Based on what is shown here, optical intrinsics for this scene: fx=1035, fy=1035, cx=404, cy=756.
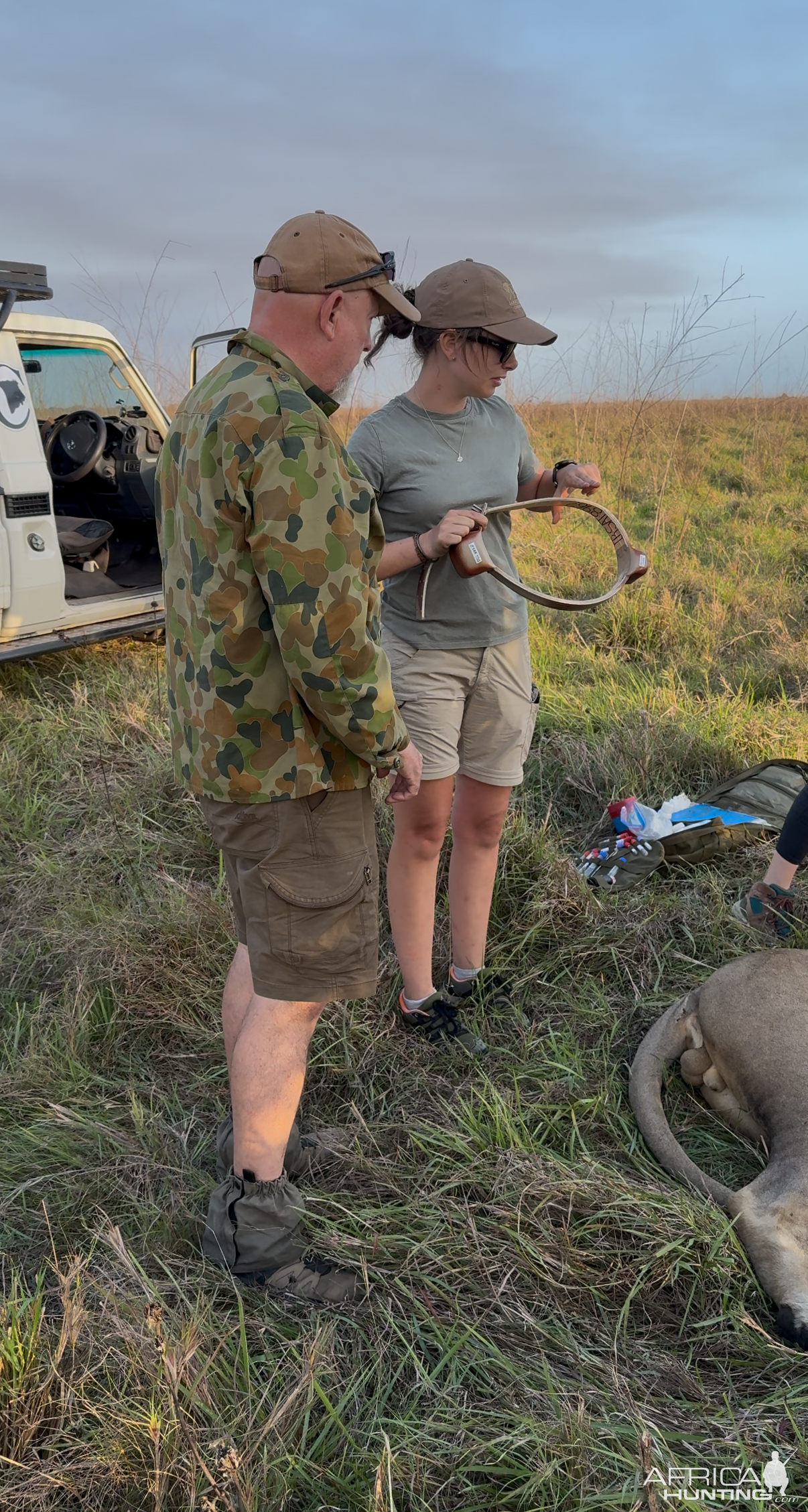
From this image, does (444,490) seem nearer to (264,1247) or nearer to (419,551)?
(419,551)

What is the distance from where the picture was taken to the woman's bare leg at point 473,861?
9.50ft

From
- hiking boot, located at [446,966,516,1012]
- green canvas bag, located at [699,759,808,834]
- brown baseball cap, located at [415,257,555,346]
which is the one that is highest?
brown baseball cap, located at [415,257,555,346]

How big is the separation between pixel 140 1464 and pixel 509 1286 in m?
0.77

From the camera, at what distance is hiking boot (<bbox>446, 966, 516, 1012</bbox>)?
3.07 meters

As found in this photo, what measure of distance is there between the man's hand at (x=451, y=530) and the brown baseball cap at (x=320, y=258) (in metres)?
0.61

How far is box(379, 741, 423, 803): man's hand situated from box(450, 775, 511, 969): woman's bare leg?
73 centimetres

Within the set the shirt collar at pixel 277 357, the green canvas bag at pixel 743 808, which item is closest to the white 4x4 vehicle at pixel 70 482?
the green canvas bag at pixel 743 808

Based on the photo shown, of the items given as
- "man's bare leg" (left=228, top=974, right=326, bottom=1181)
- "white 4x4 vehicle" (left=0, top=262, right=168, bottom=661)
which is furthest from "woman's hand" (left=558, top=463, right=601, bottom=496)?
"white 4x4 vehicle" (left=0, top=262, right=168, bottom=661)

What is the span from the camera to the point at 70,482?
6254mm

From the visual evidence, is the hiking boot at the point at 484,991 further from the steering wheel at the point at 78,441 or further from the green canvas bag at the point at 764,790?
the steering wheel at the point at 78,441

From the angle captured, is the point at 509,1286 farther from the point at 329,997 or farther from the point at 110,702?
the point at 110,702

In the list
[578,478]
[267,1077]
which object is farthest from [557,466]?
[267,1077]

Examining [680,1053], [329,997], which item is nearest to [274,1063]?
[329,997]

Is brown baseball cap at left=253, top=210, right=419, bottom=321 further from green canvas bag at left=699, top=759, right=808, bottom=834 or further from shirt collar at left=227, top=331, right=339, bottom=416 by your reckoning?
green canvas bag at left=699, top=759, right=808, bottom=834
